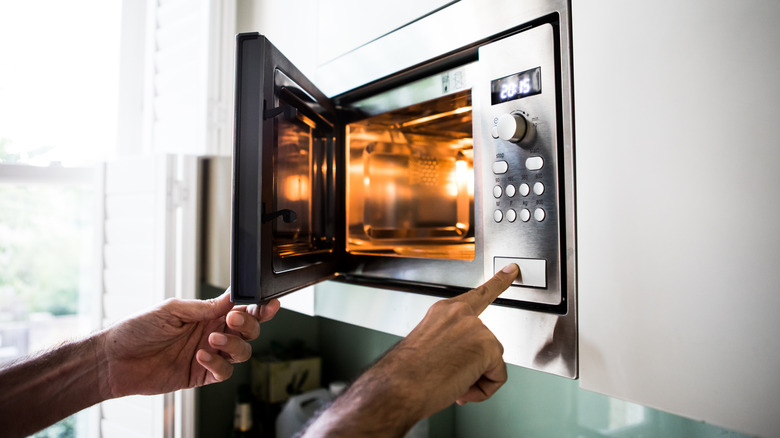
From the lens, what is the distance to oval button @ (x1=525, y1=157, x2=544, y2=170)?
0.54 metres

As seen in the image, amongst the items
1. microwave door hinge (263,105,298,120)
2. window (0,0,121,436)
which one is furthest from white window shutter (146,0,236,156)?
microwave door hinge (263,105,298,120)

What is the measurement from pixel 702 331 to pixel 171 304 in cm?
83

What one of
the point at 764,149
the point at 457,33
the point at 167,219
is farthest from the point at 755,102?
the point at 167,219

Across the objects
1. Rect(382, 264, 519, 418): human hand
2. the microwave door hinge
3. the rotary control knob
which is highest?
the microwave door hinge

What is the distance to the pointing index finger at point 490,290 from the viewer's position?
524 mm

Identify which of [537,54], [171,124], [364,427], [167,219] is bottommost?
[364,427]

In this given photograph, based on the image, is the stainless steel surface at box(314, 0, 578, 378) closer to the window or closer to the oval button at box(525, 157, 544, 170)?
the oval button at box(525, 157, 544, 170)

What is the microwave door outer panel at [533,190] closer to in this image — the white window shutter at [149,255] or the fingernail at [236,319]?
the fingernail at [236,319]

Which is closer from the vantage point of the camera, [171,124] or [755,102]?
[755,102]

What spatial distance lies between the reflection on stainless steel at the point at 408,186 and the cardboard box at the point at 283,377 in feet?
3.24

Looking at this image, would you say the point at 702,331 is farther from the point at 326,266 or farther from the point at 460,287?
the point at 326,266

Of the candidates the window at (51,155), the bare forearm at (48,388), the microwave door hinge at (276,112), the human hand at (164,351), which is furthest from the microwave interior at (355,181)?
the window at (51,155)

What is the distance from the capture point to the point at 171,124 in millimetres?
1528

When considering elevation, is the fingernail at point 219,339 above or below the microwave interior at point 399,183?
below
